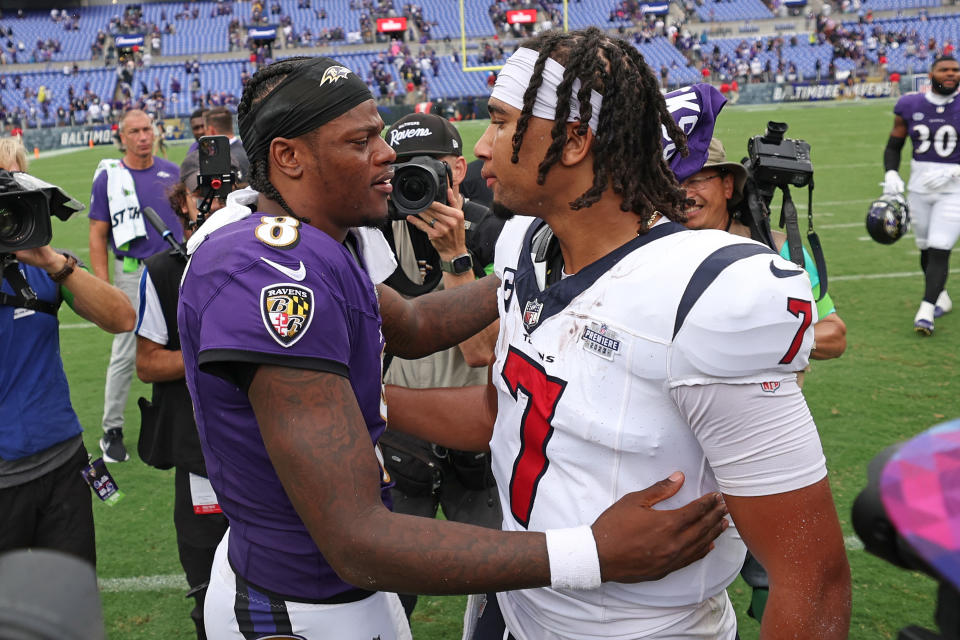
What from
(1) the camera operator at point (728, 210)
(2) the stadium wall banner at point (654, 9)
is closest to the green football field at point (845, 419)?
(1) the camera operator at point (728, 210)

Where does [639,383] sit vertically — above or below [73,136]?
above

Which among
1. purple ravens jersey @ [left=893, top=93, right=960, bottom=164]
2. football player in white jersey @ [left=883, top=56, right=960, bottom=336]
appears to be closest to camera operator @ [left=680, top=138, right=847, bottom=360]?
football player in white jersey @ [left=883, top=56, right=960, bottom=336]

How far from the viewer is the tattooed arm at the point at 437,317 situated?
7.69 ft

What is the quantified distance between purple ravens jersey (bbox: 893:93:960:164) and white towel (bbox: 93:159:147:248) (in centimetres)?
635

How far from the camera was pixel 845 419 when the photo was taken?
18.6ft

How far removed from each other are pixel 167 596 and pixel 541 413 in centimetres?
307

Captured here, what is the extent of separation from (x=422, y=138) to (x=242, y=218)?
209 cm

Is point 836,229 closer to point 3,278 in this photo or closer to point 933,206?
point 933,206

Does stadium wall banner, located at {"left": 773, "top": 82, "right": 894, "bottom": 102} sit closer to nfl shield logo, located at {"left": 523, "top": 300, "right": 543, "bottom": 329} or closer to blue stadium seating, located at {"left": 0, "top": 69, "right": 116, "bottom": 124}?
blue stadium seating, located at {"left": 0, "top": 69, "right": 116, "bottom": 124}

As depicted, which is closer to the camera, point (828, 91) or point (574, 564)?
point (574, 564)

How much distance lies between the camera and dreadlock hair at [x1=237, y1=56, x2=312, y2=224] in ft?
6.18

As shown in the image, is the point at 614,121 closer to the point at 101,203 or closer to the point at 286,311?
the point at 286,311

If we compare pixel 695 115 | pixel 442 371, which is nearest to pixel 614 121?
pixel 695 115

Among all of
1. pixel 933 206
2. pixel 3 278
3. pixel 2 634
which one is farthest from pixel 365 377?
pixel 933 206
